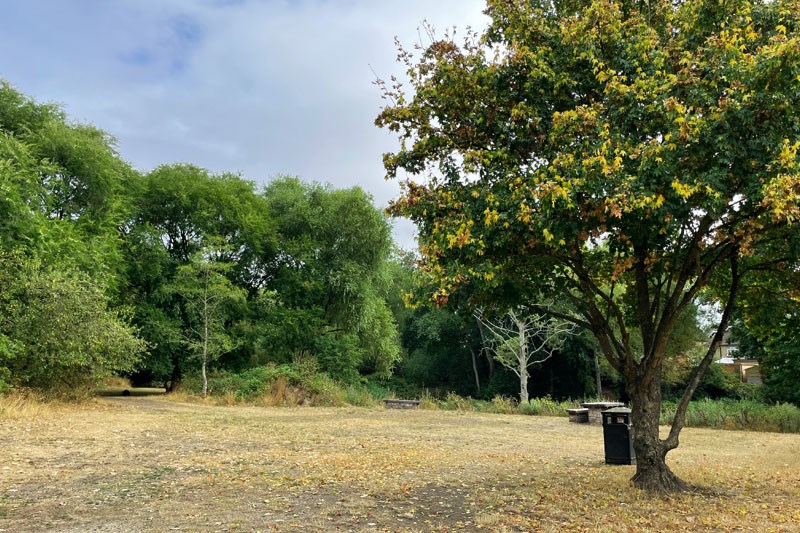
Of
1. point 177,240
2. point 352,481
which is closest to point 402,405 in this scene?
point 177,240

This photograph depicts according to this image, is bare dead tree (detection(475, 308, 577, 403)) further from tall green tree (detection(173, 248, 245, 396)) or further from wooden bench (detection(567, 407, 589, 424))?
tall green tree (detection(173, 248, 245, 396))

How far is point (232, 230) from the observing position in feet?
92.8

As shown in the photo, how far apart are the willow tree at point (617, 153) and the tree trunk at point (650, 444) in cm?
2

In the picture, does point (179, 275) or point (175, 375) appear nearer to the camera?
point (179, 275)

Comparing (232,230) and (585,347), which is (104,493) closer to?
(232,230)

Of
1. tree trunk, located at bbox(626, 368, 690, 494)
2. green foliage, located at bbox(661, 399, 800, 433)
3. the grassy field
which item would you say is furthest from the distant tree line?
tree trunk, located at bbox(626, 368, 690, 494)

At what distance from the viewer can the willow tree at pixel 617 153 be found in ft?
17.2

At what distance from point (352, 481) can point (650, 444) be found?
3690 millimetres

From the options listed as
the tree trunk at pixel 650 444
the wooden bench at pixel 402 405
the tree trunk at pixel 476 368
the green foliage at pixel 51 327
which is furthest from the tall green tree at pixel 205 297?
the tree trunk at pixel 476 368

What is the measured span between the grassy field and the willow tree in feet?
4.17

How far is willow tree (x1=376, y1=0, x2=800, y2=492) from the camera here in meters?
5.25

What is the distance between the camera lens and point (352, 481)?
7.07 meters

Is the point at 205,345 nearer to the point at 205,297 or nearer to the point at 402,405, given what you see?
the point at 205,297

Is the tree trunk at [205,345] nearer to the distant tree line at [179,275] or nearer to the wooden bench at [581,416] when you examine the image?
the distant tree line at [179,275]
